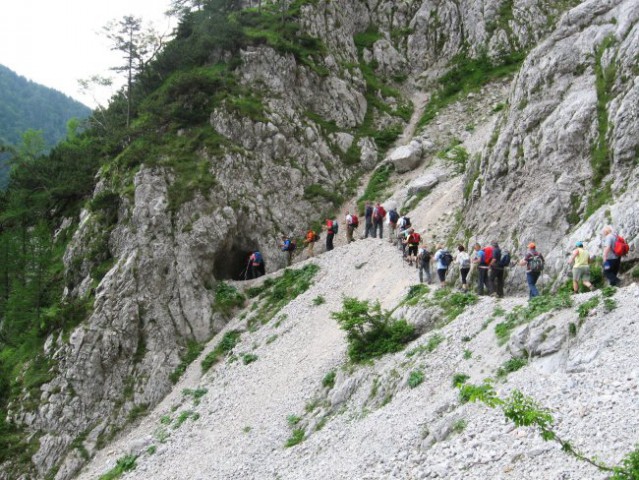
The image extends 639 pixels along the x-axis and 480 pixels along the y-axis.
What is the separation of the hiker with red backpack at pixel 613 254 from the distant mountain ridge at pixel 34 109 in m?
134

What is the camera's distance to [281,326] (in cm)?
2728

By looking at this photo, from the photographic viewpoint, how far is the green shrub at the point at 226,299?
31.0 m

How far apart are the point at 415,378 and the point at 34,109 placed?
182 meters

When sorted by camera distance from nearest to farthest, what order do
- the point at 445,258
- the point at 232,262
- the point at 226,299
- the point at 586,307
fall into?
the point at 586,307
the point at 445,258
the point at 226,299
the point at 232,262

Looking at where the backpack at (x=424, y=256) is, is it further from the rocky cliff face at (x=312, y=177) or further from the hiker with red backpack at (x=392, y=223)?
the hiker with red backpack at (x=392, y=223)

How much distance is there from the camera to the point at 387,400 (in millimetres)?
16391

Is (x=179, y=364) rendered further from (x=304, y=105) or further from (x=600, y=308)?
(x=304, y=105)

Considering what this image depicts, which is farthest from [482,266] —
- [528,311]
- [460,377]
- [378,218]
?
[378,218]

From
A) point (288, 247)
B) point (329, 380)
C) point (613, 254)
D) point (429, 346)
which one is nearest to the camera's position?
point (613, 254)

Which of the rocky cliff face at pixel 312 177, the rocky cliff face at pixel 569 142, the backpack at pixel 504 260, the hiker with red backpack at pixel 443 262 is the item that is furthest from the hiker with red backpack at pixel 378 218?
the backpack at pixel 504 260

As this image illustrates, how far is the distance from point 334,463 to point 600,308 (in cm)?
778

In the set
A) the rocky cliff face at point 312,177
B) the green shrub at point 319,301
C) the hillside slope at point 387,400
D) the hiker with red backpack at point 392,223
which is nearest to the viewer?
the hillside slope at point 387,400

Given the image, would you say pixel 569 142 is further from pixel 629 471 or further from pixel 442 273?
pixel 629 471

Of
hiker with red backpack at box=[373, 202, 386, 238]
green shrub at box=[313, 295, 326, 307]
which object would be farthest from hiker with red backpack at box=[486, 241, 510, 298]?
hiker with red backpack at box=[373, 202, 386, 238]
